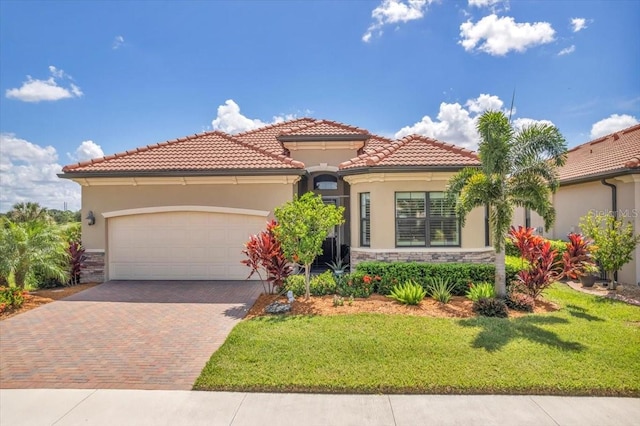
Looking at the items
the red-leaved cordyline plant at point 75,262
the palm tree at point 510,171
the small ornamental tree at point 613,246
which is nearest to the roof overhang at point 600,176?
the small ornamental tree at point 613,246

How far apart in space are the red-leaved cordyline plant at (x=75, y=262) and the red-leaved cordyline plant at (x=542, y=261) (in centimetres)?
1449

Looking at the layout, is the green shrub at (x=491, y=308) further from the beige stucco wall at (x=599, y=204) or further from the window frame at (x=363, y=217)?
the beige stucco wall at (x=599, y=204)

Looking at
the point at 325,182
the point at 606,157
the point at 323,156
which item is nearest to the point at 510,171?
the point at 325,182

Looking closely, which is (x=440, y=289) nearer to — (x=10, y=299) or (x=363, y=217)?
(x=363, y=217)

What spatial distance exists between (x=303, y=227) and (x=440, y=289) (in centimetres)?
417

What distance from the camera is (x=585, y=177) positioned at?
1251 cm

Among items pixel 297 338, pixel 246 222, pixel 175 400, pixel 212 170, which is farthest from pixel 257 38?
pixel 175 400

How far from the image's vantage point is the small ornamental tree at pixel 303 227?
8523 mm

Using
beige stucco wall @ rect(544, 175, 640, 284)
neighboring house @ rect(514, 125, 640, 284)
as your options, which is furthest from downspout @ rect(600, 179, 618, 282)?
beige stucco wall @ rect(544, 175, 640, 284)

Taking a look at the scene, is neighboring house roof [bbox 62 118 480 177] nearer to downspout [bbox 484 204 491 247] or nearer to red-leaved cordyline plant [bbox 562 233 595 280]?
downspout [bbox 484 204 491 247]

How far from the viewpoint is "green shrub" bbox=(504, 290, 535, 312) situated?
314 inches

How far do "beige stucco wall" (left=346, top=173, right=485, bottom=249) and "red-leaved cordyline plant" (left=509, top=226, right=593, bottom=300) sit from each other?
1263 millimetres

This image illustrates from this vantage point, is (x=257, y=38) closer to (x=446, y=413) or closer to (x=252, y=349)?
(x=252, y=349)

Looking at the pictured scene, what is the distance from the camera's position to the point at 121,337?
22.1 feet
